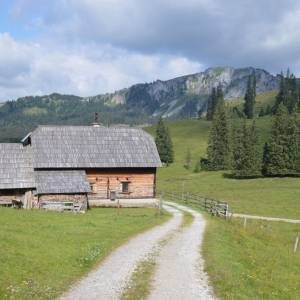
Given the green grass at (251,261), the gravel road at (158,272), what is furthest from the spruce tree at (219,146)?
the gravel road at (158,272)

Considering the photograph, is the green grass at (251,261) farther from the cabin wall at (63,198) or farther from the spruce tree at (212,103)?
the spruce tree at (212,103)

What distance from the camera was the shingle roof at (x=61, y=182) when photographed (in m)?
41.8

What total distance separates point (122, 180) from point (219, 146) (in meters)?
65.5

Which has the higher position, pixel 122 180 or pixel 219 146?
pixel 219 146

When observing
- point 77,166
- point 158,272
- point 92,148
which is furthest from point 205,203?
point 158,272

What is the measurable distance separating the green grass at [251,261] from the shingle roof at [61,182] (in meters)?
13.5

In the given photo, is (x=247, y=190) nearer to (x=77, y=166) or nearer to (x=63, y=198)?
(x=77, y=166)

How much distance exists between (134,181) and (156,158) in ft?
11.4

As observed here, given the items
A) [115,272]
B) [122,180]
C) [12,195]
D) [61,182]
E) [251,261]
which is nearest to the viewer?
[115,272]

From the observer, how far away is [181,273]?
1797 centimetres

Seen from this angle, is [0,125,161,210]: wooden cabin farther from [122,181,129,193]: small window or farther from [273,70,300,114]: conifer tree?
[273,70,300,114]: conifer tree

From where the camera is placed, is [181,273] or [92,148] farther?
[92,148]

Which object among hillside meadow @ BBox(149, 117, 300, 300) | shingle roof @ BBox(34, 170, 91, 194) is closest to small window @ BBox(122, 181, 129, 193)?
shingle roof @ BBox(34, 170, 91, 194)

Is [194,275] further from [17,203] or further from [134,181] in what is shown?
[134,181]
